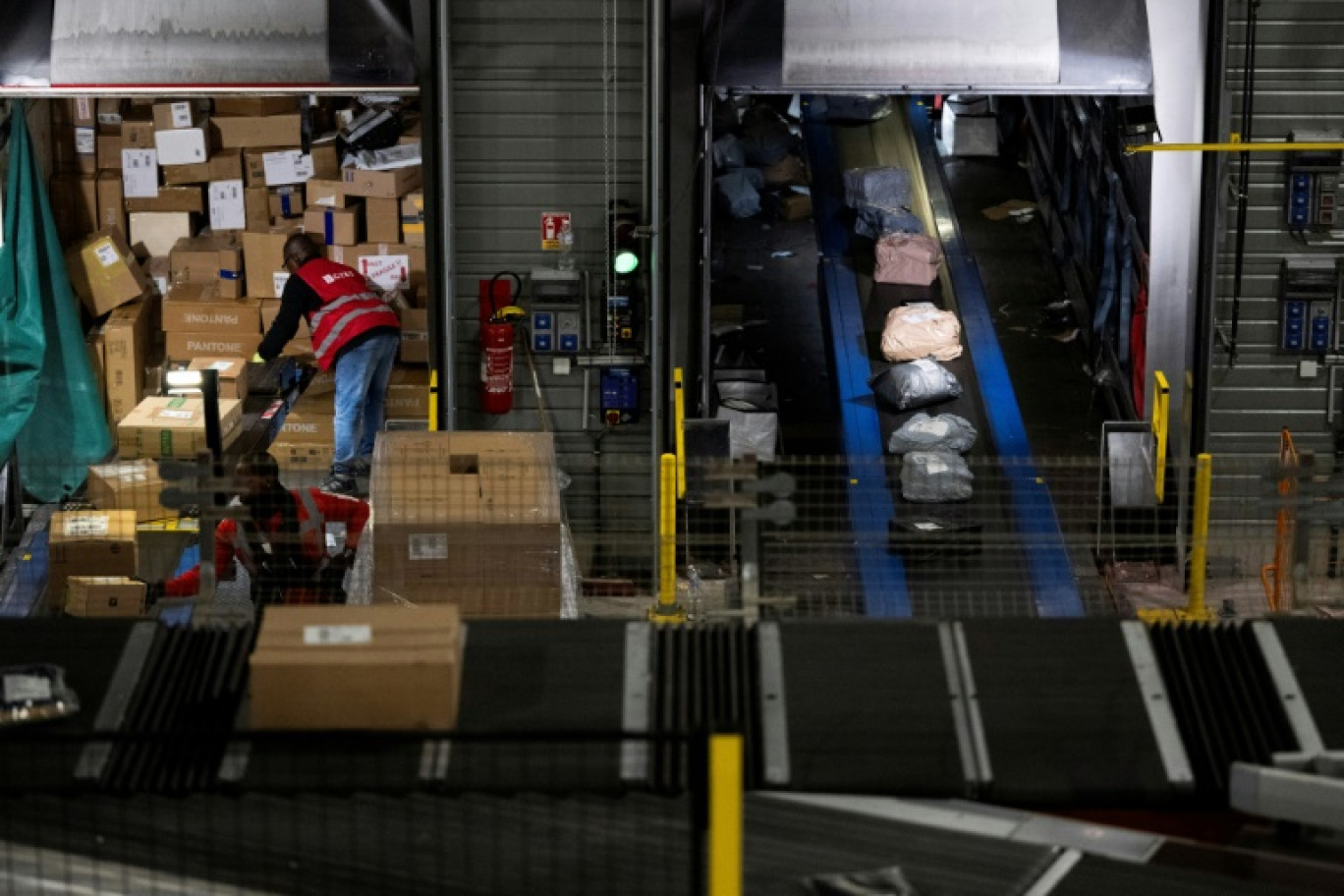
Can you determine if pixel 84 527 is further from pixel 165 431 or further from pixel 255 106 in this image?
pixel 255 106

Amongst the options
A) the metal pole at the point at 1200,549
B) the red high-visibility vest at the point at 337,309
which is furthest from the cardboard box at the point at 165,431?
the metal pole at the point at 1200,549

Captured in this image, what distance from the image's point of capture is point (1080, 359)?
14773mm

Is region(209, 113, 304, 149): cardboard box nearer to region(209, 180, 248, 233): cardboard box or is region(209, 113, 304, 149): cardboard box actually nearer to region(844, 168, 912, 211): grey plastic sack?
region(209, 180, 248, 233): cardboard box

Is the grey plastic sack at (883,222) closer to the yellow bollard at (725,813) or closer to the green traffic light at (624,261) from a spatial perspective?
the green traffic light at (624,261)

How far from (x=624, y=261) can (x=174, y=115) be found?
418cm

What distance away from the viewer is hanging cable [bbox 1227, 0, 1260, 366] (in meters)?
11.6

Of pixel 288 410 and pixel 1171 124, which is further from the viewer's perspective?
pixel 288 410

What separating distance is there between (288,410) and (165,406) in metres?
0.86

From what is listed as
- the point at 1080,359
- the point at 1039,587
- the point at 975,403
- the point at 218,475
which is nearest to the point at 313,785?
the point at 218,475

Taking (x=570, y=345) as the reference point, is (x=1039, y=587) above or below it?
below

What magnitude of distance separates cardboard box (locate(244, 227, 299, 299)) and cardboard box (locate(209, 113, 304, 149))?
1.92ft

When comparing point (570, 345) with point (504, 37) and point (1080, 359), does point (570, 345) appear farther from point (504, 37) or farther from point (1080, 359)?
point (1080, 359)

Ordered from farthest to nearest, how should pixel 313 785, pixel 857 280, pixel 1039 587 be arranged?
1. pixel 857 280
2. pixel 1039 587
3. pixel 313 785

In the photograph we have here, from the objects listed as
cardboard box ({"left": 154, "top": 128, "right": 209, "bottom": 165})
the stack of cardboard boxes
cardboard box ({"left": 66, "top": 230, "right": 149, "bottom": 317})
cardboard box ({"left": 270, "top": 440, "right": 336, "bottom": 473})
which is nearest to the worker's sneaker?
cardboard box ({"left": 270, "top": 440, "right": 336, "bottom": 473})
